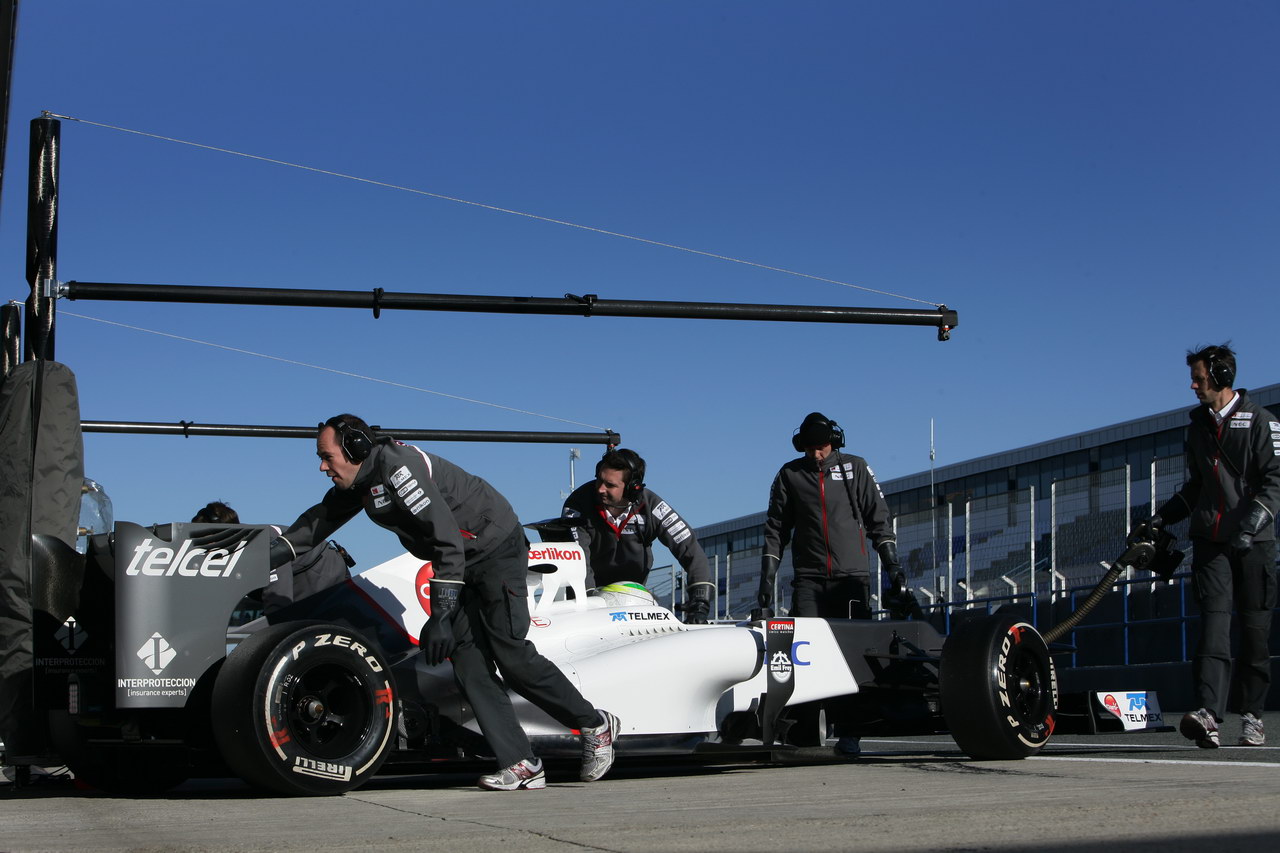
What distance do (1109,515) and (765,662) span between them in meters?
13.5

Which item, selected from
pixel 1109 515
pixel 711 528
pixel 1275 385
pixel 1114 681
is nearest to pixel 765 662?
pixel 1114 681

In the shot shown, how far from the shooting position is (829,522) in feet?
27.8

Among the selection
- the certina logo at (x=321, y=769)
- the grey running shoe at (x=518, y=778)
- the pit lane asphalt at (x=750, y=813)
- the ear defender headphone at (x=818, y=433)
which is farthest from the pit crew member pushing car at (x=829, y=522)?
the certina logo at (x=321, y=769)

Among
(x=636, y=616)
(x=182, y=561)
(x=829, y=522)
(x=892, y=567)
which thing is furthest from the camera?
(x=829, y=522)

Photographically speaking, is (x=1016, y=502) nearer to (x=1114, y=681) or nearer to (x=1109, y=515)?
(x=1109, y=515)

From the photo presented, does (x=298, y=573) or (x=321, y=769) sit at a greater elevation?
(x=298, y=573)

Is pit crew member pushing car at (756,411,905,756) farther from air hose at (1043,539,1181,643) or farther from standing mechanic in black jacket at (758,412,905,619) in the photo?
air hose at (1043,539,1181,643)

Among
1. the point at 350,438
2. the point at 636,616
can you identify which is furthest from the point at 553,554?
the point at 350,438

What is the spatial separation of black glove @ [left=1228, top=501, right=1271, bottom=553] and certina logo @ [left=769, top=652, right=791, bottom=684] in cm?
227

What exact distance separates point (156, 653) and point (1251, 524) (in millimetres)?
5020

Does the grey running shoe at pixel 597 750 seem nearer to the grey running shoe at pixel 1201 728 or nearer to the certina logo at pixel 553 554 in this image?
the certina logo at pixel 553 554

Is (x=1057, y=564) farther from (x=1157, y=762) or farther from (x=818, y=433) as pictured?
(x=1157, y=762)

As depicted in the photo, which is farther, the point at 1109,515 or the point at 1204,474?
the point at 1109,515

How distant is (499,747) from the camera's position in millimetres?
5902
